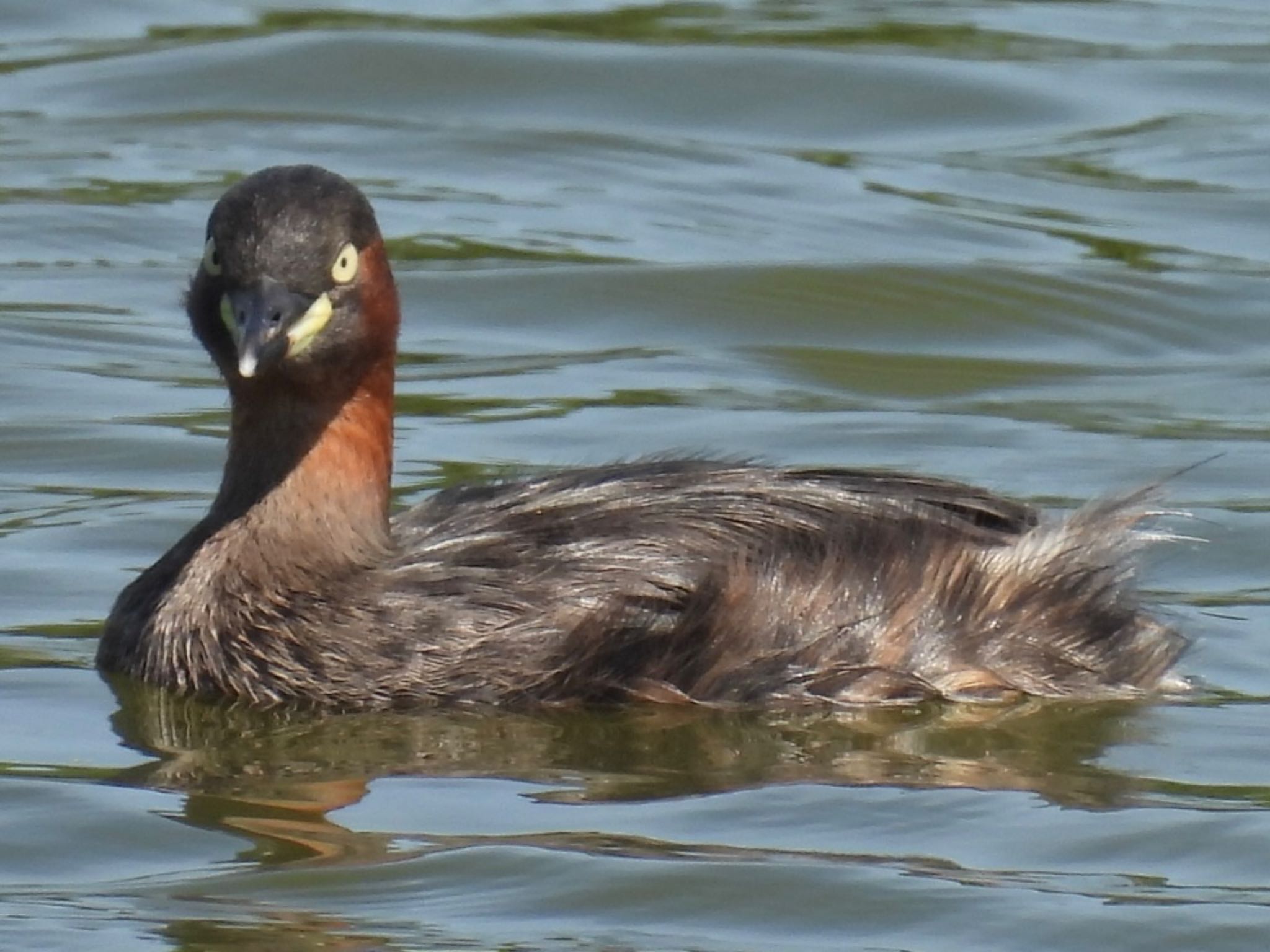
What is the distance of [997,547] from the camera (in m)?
9.26

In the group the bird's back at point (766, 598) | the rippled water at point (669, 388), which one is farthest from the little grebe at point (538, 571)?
the rippled water at point (669, 388)

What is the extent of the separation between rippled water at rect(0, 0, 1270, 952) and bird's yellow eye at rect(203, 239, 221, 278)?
46.7 inches

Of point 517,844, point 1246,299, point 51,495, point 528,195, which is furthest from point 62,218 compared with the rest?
point 517,844

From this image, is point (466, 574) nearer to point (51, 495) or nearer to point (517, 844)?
point (517, 844)

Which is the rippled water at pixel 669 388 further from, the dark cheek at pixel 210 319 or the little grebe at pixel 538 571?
the dark cheek at pixel 210 319

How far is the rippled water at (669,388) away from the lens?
7770 millimetres

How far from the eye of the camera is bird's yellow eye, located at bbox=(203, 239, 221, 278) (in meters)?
9.08

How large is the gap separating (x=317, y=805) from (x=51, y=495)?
3.29m

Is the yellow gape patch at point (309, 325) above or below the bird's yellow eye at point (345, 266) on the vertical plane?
below

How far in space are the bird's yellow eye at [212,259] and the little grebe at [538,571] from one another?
0.05ft

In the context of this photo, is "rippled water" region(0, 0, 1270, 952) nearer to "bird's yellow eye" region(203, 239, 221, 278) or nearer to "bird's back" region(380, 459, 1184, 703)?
"bird's back" region(380, 459, 1184, 703)

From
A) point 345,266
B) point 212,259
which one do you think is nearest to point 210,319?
point 212,259

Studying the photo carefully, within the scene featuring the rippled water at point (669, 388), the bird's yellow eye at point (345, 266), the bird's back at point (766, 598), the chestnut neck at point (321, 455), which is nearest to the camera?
the rippled water at point (669, 388)

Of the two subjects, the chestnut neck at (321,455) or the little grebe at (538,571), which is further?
the chestnut neck at (321,455)
